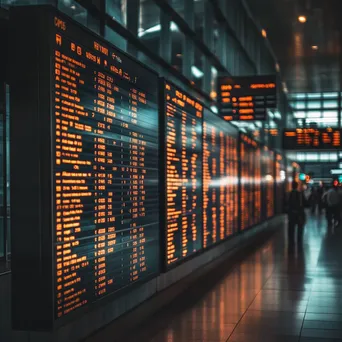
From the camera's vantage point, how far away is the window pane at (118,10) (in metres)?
10.3

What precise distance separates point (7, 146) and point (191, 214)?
5.24 m

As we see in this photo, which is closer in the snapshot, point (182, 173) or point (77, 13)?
point (77, 13)

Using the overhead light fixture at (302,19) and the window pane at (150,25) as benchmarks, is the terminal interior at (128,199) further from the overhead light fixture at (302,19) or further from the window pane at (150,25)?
the overhead light fixture at (302,19)

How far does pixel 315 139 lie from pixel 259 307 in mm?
25319

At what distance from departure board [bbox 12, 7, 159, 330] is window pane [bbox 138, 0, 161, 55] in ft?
13.6

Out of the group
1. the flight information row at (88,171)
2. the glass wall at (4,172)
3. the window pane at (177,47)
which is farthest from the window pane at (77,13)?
the window pane at (177,47)

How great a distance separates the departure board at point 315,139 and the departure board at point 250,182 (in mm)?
11895

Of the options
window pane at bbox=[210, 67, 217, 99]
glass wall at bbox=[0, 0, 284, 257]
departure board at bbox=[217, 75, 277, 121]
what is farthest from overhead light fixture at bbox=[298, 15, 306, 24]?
window pane at bbox=[210, 67, 217, 99]

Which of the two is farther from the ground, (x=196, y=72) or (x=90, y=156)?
(x=196, y=72)

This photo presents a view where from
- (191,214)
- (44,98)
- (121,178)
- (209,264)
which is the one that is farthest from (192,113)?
(44,98)

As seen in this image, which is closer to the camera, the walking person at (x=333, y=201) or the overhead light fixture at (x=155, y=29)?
the overhead light fixture at (x=155, y=29)

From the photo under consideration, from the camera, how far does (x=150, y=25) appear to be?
12.6 m

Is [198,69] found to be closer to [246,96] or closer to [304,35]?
[246,96]

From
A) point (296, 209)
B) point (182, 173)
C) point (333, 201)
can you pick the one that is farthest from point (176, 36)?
point (333, 201)
